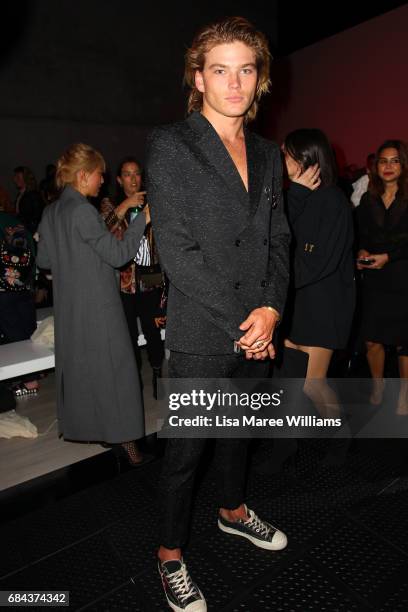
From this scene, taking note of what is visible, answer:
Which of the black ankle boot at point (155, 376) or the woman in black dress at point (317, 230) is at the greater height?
the woman in black dress at point (317, 230)

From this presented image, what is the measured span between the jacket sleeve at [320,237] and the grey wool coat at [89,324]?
2.38ft

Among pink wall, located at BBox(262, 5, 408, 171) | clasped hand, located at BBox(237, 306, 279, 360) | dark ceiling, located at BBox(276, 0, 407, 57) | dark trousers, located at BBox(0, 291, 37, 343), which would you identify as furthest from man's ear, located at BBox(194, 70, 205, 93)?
dark ceiling, located at BBox(276, 0, 407, 57)

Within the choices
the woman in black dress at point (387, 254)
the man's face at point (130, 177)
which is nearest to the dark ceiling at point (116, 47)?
the man's face at point (130, 177)

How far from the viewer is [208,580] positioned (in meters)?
1.70

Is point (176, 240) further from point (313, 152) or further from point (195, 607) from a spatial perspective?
point (195, 607)

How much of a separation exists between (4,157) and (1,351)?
18.6 ft

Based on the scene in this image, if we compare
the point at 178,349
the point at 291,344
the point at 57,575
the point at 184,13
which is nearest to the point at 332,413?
the point at 291,344

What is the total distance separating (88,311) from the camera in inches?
90.6

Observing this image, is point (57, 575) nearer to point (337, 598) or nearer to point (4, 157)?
point (337, 598)

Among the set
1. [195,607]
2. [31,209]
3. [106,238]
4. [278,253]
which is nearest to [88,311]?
[106,238]

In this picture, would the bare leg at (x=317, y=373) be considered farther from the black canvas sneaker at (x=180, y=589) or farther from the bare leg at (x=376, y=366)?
the black canvas sneaker at (x=180, y=589)

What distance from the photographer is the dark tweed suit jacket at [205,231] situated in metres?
1.42

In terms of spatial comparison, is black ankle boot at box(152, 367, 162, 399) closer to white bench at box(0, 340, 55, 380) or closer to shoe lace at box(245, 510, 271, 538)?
white bench at box(0, 340, 55, 380)

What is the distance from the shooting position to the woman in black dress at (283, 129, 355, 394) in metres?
2.12
